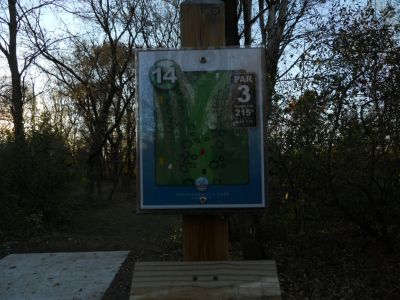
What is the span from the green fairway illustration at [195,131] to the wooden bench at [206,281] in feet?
1.62

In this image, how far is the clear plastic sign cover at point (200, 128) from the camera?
3.01m

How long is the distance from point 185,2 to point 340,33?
140 inches

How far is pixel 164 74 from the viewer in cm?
303

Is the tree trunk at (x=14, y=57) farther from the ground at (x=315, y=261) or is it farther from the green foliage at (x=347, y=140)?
the green foliage at (x=347, y=140)

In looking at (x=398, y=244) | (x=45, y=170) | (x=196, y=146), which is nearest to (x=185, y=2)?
(x=196, y=146)

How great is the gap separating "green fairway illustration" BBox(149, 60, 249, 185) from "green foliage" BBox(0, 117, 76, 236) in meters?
9.03

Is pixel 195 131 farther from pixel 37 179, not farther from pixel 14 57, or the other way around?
pixel 14 57

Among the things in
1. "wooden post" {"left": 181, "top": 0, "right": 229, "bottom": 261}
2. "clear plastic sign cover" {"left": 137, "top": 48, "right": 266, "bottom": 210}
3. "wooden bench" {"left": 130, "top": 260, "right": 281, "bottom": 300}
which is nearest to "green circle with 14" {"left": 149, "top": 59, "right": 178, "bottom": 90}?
"clear plastic sign cover" {"left": 137, "top": 48, "right": 266, "bottom": 210}

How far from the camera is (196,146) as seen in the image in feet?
10.0

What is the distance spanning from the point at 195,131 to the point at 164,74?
1.24 ft

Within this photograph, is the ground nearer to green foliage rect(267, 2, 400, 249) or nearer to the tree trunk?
green foliage rect(267, 2, 400, 249)

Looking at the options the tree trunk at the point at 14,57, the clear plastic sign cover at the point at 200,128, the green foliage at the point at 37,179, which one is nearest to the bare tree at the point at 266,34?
the clear plastic sign cover at the point at 200,128

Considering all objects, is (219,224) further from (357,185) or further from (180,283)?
(357,185)

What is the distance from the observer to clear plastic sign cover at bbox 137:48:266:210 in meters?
3.01
